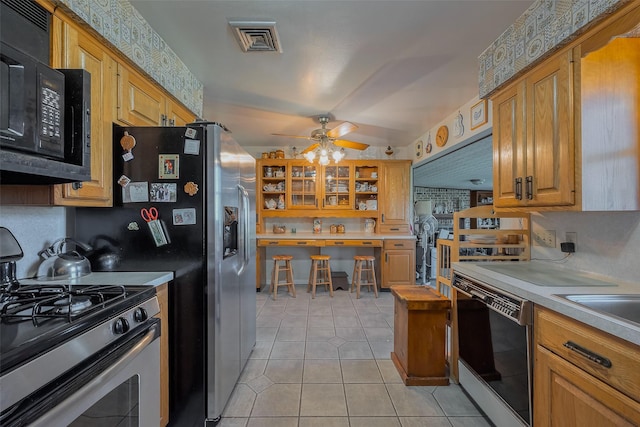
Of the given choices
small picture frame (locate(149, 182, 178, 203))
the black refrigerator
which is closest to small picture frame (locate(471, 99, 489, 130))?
the black refrigerator

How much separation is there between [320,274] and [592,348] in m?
3.92

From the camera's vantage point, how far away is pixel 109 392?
0.93 m

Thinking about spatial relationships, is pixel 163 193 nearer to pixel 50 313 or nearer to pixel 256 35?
pixel 50 313

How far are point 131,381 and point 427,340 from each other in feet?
5.75

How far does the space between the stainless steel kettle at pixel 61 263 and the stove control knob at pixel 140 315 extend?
63cm

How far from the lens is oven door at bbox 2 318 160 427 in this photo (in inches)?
28.0

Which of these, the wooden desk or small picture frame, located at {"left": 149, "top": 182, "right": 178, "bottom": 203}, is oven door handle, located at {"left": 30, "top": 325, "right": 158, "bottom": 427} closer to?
small picture frame, located at {"left": 149, "top": 182, "right": 178, "bottom": 203}

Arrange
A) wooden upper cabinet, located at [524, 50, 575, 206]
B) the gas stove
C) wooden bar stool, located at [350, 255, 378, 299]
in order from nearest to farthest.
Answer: the gas stove < wooden upper cabinet, located at [524, 50, 575, 206] < wooden bar stool, located at [350, 255, 378, 299]

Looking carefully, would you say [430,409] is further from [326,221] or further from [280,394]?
[326,221]

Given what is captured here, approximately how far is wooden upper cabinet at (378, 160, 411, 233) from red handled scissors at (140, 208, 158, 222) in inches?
142

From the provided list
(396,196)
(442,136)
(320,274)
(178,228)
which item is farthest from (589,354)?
(320,274)

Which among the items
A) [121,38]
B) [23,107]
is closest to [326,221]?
[121,38]

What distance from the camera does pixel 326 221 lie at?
496 cm

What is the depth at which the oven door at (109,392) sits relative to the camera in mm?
712
